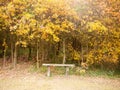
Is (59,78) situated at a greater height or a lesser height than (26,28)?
lesser

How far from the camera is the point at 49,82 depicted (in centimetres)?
1180

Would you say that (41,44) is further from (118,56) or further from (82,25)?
(118,56)

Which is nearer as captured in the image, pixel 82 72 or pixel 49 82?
pixel 49 82

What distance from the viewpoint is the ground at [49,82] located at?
10.8m

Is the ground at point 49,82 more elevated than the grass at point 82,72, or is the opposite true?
the grass at point 82,72

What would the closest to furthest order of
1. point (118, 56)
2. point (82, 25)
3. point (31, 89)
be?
point (31, 89)
point (82, 25)
point (118, 56)

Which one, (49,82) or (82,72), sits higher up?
(82,72)

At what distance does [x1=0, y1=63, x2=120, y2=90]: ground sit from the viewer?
427 inches

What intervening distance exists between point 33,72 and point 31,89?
3493mm

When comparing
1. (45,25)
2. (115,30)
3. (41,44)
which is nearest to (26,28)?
(45,25)

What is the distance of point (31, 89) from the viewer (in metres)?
10.3

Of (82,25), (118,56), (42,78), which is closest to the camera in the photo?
(42,78)

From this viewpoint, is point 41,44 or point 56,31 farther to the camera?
point 41,44

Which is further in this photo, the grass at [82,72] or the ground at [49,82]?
the grass at [82,72]
